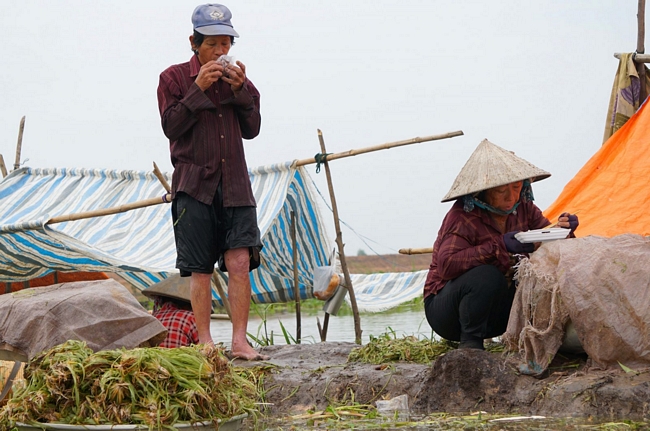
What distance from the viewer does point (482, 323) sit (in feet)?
12.2

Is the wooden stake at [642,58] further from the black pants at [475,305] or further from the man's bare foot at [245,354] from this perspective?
the man's bare foot at [245,354]

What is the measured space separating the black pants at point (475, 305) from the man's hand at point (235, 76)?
1.44 meters

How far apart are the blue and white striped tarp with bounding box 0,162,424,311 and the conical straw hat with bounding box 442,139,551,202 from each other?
280 centimetres

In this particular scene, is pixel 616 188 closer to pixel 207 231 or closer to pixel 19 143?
pixel 207 231

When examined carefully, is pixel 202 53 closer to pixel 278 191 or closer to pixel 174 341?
pixel 174 341

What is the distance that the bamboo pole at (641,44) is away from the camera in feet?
18.2

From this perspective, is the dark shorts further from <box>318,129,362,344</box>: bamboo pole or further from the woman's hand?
<box>318,129,362,344</box>: bamboo pole

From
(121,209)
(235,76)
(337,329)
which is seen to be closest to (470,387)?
(235,76)

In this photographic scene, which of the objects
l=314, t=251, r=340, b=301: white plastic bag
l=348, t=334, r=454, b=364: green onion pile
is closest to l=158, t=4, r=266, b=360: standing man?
l=348, t=334, r=454, b=364: green onion pile

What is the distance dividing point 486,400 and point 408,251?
2396 mm

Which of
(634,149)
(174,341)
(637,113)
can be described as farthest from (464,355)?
(637,113)

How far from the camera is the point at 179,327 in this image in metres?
4.52

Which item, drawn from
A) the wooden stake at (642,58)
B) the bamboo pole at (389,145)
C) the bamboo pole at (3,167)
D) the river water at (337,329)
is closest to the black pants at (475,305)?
the bamboo pole at (389,145)

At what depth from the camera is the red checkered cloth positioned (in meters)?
4.44
